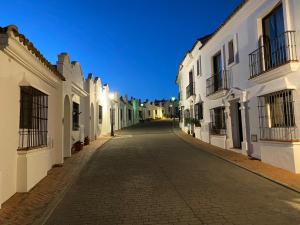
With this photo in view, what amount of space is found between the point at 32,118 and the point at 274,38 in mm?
9480

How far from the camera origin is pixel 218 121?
17344 mm

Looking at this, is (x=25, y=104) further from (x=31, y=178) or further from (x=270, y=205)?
(x=270, y=205)

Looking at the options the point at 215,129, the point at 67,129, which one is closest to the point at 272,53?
the point at 215,129

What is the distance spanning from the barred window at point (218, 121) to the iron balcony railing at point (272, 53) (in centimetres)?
467

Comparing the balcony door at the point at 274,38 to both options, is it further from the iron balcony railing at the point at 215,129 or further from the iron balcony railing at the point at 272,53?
the iron balcony railing at the point at 215,129

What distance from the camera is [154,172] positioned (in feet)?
31.9

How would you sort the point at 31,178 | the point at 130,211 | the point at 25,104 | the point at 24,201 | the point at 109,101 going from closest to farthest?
the point at 130,211
the point at 24,201
the point at 31,178
the point at 25,104
the point at 109,101

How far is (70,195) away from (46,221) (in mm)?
1774

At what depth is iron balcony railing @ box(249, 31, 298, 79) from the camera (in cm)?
952

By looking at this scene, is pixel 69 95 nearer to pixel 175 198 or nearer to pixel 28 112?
pixel 28 112

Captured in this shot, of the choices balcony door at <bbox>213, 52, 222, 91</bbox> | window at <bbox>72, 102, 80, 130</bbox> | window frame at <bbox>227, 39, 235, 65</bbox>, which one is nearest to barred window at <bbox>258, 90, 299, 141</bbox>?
window frame at <bbox>227, 39, 235, 65</bbox>

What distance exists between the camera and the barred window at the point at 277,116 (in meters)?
9.72

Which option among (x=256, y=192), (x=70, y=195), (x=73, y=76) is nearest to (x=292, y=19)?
(x=256, y=192)

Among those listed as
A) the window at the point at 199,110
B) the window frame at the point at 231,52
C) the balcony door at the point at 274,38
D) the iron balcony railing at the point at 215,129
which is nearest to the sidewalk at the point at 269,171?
the balcony door at the point at 274,38
